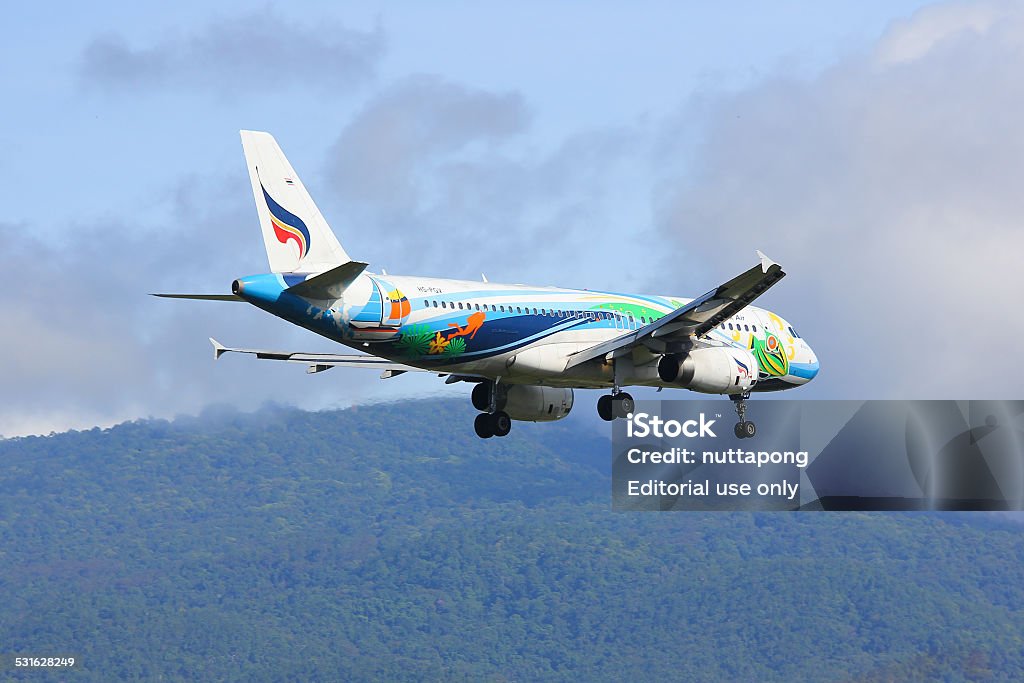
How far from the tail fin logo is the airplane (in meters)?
0.03

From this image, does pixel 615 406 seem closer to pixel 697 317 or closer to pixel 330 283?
pixel 697 317

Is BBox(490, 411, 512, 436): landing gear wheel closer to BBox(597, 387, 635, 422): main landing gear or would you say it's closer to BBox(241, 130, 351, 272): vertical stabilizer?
BBox(597, 387, 635, 422): main landing gear

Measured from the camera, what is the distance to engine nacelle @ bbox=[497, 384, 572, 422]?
5956 cm

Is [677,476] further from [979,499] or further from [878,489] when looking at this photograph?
[979,499]

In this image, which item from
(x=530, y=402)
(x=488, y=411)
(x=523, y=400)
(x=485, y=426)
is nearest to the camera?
(x=485, y=426)

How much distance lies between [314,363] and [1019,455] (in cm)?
3290

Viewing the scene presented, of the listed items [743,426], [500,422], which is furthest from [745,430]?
[500,422]

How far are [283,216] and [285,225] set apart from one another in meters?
0.29

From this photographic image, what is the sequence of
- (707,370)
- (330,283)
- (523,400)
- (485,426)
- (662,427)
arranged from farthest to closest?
(662,427), (523,400), (485,426), (707,370), (330,283)

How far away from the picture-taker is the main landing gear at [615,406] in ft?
180

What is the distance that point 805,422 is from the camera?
77.1 metres

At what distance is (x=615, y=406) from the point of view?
55.0m

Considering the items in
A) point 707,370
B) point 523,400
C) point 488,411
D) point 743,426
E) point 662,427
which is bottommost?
point 743,426

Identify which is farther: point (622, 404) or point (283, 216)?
point (622, 404)
